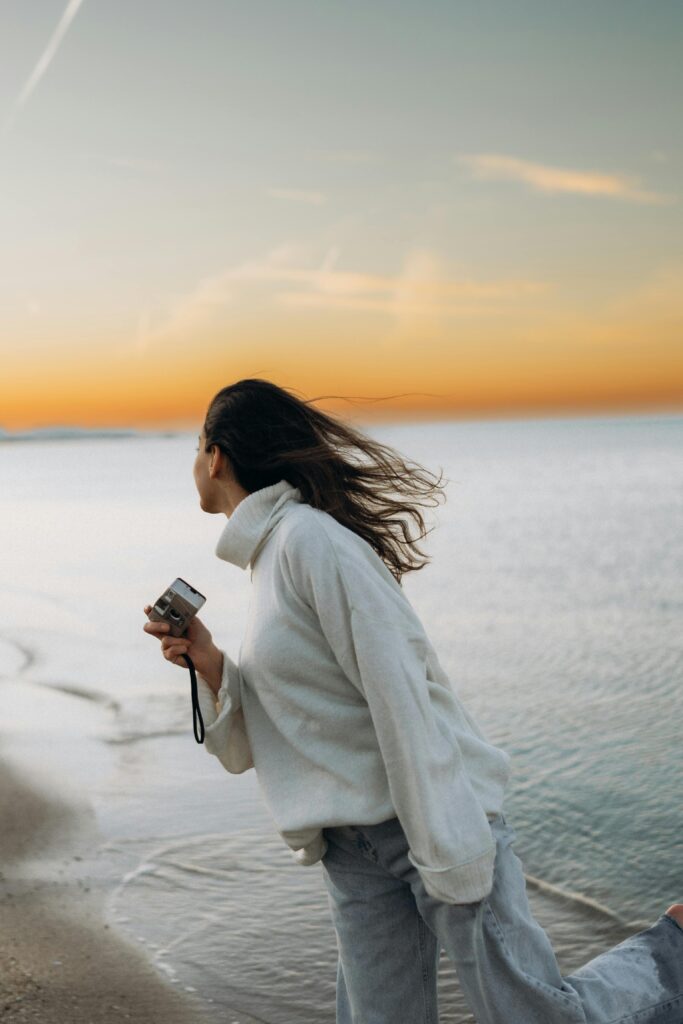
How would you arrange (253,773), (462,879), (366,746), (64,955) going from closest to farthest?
(462,879)
(366,746)
(64,955)
(253,773)

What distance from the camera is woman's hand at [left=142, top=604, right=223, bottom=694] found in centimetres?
271

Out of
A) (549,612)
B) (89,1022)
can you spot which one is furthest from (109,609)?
(89,1022)

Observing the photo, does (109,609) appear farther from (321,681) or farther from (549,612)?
(321,681)

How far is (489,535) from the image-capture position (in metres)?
21.9

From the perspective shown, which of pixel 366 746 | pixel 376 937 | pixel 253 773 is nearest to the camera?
pixel 366 746

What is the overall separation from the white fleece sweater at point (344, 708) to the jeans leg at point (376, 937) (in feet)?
0.27

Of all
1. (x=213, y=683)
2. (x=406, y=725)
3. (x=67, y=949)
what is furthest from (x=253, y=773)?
(x=406, y=725)

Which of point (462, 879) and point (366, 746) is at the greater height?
point (366, 746)

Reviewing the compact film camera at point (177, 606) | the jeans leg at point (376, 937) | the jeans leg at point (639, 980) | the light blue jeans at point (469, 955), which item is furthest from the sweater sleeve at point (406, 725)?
the jeans leg at point (639, 980)

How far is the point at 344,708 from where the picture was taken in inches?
100

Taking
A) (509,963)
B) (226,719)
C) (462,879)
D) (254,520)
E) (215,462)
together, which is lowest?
(509,963)

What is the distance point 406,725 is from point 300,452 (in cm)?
74

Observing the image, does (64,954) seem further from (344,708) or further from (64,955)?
(344,708)

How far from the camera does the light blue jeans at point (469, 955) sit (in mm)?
2443
